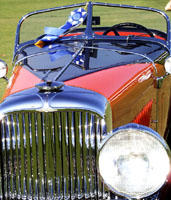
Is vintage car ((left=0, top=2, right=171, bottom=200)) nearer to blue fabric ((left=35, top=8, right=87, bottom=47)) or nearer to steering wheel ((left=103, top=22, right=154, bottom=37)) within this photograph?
blue fabric ((left=35, top=8, right=87, bottom=47))

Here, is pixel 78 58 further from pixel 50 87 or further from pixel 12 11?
pixel 12 11

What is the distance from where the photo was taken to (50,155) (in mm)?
2559

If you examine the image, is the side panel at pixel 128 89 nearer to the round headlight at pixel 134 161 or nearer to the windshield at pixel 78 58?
the windshield at pixel 78 58

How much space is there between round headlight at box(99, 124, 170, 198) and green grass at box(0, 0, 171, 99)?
14.5 ft

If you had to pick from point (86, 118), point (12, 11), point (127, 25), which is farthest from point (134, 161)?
point (12, 11)

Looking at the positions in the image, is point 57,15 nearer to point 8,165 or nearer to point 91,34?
point 91,34

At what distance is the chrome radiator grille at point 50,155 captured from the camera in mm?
2527

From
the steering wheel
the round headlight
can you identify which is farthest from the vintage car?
the steering wheel

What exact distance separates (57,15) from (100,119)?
208 cm

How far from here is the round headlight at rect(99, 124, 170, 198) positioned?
220cm

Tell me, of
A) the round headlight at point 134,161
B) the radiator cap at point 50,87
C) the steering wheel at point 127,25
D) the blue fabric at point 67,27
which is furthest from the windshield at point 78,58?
the round headlight at point 134,161

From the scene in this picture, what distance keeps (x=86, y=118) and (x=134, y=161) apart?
1.45 feet

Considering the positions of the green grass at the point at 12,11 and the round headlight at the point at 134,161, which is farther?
the green grass at the point at 12,11

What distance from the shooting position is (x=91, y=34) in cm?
382
